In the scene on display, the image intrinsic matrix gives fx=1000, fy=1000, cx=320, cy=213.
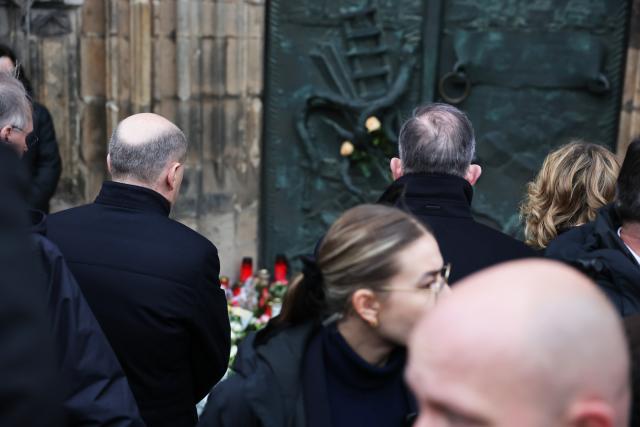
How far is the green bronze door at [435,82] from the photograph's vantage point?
5383 millimetres

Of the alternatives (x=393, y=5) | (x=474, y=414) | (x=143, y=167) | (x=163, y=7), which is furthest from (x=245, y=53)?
(x=474, y=414)

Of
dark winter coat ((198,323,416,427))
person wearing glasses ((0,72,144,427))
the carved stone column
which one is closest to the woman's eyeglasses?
dark winter coat ((198,323,416,427))

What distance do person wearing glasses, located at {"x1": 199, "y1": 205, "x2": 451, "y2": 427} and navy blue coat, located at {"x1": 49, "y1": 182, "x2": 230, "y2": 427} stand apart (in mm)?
706

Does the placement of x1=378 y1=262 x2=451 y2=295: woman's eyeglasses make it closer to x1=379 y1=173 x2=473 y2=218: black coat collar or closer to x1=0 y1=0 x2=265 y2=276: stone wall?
x1=379 y1=173 x2=473 y2=218: black coat collar

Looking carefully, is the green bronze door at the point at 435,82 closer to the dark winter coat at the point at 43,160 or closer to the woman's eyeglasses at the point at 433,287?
the dark winter coat at the point at 43,160

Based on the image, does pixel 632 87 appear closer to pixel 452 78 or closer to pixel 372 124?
pixel 452 78

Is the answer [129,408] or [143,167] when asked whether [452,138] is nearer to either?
[143,167]

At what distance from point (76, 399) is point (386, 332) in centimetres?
71

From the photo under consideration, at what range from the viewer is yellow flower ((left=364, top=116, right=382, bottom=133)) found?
556 cm

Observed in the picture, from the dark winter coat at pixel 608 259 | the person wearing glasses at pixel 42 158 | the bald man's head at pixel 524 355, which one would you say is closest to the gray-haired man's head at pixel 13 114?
the dark winter coat at pixel 608 259

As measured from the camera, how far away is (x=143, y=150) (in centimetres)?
292

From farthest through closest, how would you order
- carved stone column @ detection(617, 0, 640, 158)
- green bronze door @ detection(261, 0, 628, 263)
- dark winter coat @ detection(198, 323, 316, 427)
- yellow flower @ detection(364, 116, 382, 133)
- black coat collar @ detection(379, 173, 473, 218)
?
1. yellow flower @ detection(364, 116, 382, 133)
2. green bronze door @ detection(261, 0, 628, 263)
3. carved stone column @ detection(617, 0, 640, 158)
4. black coat collar @ detection(379, 173, 473, 218)
5. dark winter coat @ detection(198, 323, 316, 427)

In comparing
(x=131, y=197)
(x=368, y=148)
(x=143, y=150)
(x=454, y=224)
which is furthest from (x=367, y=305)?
(x=368, y=148)

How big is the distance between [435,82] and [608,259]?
3.19m
